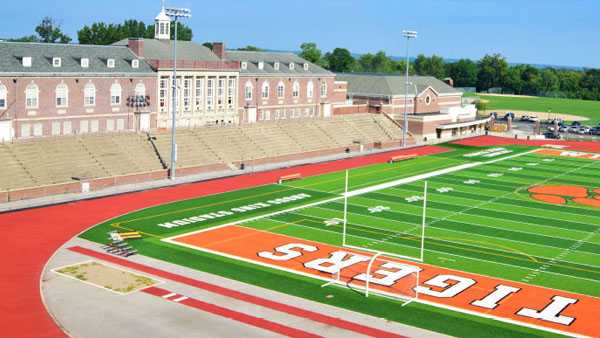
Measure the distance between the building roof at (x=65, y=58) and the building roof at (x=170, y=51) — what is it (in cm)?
254

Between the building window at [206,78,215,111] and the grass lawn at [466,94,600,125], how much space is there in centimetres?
9242

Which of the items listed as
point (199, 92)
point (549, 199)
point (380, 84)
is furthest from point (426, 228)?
point (380, 84)

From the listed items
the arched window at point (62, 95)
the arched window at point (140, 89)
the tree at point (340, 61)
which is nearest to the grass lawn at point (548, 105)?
the tree at point (340, 61)

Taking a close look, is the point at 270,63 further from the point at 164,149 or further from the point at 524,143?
the point at 524,143

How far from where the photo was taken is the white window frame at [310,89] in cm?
8644

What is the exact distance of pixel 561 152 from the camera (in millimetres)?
81875

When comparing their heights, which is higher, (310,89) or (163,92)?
(310,89)

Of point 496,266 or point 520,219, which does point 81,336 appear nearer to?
point 496,266

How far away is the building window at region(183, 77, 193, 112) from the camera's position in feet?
226

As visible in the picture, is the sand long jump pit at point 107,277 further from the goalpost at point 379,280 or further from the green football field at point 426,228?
the goalpost at point 379,280

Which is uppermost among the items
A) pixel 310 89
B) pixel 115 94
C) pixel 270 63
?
pixel 270 63

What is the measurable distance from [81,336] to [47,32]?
123 m

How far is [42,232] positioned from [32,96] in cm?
2212

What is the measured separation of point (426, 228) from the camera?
41000 millimetres
